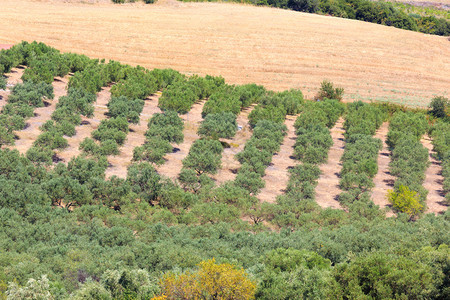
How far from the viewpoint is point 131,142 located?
2753 inches

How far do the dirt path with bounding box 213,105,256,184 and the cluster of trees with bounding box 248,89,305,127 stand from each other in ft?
6.79

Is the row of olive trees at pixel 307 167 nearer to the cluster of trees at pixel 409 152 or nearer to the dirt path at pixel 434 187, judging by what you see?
the cluster of trees at pixel 409 152

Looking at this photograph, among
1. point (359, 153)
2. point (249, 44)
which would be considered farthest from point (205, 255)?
point (249, 44)

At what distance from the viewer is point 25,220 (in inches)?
1805

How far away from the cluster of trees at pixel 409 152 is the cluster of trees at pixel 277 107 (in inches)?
567

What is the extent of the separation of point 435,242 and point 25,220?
103 feet

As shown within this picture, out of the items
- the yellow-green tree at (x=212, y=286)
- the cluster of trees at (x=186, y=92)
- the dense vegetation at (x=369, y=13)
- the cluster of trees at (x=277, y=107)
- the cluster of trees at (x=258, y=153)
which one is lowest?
the cluster of trees at (x=258, y=153)

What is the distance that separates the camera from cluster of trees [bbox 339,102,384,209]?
195ft

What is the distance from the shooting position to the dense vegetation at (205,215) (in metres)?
30.9

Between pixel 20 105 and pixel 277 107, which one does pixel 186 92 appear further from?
pixel 20 105

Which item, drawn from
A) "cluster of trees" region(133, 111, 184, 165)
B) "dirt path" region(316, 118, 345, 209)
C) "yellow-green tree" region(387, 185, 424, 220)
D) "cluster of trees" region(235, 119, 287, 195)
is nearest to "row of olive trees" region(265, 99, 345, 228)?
"dirt path" region(316, 118, 345, 209)

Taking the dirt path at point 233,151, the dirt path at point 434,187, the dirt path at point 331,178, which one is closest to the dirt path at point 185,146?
the dirt path at point 233,151

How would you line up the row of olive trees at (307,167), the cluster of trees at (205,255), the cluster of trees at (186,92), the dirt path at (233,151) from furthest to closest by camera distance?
the cluster of trees at (186,92)
the dirt path at (233,151)
the row of olive trees at (307,167)
the cluster of trees at (205,255)

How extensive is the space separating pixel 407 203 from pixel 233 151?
22.3 meters
